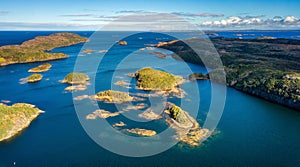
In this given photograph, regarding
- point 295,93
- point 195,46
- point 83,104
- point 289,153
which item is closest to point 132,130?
point 83,104

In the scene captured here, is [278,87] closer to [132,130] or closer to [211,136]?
[211,136]

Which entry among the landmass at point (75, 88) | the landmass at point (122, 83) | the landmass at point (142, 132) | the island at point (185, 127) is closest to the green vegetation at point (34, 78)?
the landmass at point (75, 88)

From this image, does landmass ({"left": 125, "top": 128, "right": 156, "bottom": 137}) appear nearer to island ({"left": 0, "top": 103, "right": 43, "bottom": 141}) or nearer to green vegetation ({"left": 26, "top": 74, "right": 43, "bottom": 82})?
island ({"left": 0, "top": 103, "right": 43, "bottom": 141})

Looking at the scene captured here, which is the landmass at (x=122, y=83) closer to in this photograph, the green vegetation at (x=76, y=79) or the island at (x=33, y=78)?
the green vegetation at (x=76, y=79)

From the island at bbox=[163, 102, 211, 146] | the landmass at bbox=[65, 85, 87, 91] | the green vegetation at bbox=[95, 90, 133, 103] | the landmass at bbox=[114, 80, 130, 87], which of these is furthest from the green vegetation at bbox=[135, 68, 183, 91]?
the island at bbox=[163, 102, 211, 146]

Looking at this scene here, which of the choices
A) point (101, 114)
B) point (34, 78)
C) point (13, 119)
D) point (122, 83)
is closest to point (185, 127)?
point (101, 114)

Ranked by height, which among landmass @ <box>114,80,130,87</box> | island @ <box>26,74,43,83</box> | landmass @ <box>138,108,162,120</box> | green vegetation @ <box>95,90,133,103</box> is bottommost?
landmass @ <box>138,108,162,120</box>
